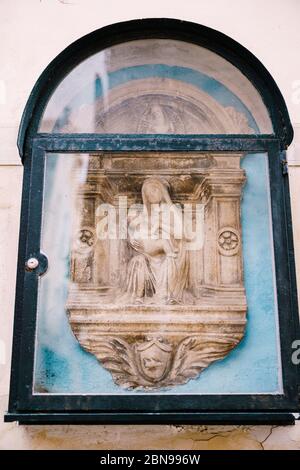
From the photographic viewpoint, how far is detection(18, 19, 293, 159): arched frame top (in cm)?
272

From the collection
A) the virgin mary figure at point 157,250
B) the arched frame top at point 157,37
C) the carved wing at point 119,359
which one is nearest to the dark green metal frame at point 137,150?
the arched frame top at point 157,37

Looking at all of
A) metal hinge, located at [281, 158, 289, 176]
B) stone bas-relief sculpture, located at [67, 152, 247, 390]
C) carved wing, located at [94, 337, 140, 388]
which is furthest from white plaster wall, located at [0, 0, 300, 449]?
carved wing, located at [94, 337, 140, 388]

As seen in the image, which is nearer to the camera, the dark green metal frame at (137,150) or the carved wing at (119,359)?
the dark green metal frame at (137,150)

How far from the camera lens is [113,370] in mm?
2471

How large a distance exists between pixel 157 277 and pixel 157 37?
3.97 ft

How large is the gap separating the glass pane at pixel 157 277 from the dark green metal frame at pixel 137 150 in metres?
0.06

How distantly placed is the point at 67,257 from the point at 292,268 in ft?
3.22

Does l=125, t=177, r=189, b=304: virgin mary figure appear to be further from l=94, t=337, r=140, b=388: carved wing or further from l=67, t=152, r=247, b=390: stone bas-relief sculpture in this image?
l=94, t=337, r=140, b=388: carved wing

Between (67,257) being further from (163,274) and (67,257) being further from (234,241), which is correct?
(234,241)

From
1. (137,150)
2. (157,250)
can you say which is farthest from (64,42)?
(157,250)

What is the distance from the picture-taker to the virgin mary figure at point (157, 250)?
8.52 ft

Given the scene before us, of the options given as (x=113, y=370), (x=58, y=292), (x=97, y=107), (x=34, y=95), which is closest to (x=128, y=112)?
(x=97, y=107)

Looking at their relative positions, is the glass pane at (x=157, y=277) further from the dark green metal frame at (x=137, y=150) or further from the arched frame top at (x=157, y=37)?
the arched frame top at (x=157, y=37)

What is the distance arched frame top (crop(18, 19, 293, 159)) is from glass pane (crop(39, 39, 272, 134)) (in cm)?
3
